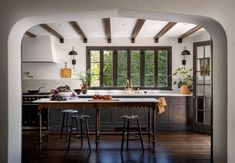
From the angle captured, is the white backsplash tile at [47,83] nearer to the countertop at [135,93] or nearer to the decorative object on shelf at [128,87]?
the countertop at [135,93]

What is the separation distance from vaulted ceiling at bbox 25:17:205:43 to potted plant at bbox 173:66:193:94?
0.88 metres

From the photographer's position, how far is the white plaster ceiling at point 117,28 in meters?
6.16

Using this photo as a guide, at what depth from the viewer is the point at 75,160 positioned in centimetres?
475

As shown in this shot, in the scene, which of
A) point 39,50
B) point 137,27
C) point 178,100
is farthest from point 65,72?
point 178,100

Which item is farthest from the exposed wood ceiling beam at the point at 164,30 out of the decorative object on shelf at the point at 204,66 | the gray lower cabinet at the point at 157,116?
the gray lower cabinet at the point at 157,116

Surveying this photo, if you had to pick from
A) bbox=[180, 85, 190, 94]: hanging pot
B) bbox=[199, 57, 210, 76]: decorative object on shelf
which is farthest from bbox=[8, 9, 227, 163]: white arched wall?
bbox=[180, 85, 190, 94]: hanging pot

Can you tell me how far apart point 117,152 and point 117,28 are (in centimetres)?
310

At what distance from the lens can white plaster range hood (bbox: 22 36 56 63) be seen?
771cm

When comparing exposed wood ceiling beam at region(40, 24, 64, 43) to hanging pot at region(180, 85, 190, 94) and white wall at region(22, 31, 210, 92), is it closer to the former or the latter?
white wall at region(22, 31, 210, 92)

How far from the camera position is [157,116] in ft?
24.3

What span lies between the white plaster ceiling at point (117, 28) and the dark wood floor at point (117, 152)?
2.61m
